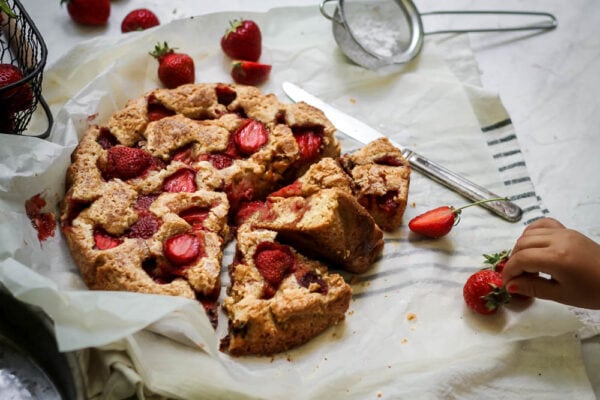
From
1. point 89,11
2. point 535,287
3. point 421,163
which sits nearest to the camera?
point 535,287

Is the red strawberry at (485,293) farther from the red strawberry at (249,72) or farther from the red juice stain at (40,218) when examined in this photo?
the red juice stain at (40,218)

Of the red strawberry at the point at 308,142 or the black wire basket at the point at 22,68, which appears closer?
the black wire basket at the point at 22,68

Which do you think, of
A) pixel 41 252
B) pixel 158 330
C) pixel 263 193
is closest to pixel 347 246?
pixel 263 193

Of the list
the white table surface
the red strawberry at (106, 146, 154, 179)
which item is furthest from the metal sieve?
the red strawberry at (106, 146, 154, 179)

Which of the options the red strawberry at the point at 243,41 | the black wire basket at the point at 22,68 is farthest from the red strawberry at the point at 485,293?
the black wire basket at the point at 22,68

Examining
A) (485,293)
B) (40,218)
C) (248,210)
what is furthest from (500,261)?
(40,218)

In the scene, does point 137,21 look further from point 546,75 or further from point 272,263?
point 546,75
